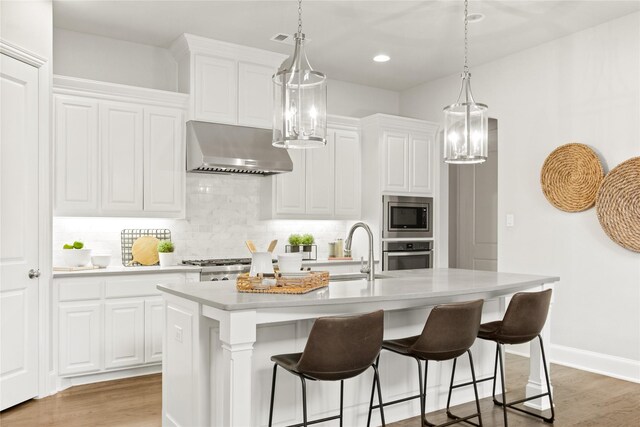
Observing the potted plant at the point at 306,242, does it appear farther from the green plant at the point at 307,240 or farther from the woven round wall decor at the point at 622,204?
the woven round wall decor at the point at 622,204

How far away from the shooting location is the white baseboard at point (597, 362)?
4.36 m

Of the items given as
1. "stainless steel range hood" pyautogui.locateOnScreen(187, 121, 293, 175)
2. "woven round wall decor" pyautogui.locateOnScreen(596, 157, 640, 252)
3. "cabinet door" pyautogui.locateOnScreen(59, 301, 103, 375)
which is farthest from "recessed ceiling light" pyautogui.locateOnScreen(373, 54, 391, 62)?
"cabinet door" pyautogui.locateOnScreen(59, 301, 103, 375)

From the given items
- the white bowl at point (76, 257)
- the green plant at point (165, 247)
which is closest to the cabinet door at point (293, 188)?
the green plant at point (165, 247)

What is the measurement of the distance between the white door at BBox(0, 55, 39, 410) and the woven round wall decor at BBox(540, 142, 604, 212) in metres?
4.37

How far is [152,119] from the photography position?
482 cm

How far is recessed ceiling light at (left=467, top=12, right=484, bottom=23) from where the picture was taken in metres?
4.39

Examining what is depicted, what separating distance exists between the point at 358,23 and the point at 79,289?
320 centimetres

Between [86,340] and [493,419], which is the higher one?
[86,340]

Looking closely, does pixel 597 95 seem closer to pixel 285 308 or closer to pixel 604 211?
pixel 604 211

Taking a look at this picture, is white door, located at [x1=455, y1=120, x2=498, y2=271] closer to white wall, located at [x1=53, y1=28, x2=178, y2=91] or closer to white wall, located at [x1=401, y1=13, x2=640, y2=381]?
white wall, located at [x1=401, y1=13, x2=640, y2=381]

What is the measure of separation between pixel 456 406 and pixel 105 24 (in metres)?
4.22

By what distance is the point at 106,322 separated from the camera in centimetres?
424

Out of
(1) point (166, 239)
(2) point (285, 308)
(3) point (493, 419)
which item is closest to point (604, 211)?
(3) point (493, 419)

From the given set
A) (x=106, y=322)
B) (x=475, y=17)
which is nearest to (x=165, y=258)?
(x=106, y=322)
